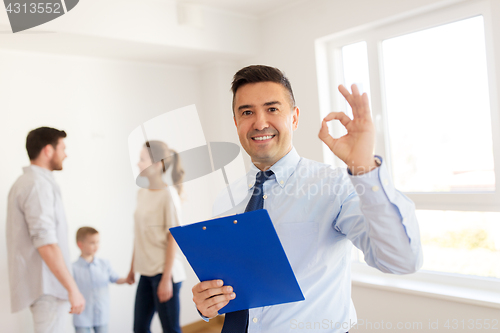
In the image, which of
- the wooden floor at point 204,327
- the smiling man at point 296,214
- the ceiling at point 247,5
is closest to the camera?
the smiling man at point 296,214

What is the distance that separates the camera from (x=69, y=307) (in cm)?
223

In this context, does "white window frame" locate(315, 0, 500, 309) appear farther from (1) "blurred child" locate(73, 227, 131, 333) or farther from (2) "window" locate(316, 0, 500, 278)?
(1) "blurred child" locate(73, 227, 131, 333)

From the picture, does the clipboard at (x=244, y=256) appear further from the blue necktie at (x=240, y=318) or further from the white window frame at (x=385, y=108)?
the white window frame at (x=385, y=108)

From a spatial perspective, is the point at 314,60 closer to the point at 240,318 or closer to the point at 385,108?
the point at 385,108

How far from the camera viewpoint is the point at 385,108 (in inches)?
105

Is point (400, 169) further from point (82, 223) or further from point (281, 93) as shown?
point (82, 223)

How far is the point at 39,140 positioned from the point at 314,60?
1911mm

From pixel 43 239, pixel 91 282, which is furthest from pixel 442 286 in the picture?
pixel 43 239

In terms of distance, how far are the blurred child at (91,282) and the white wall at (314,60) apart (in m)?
1.65

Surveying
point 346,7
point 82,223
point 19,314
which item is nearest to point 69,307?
point 19,314

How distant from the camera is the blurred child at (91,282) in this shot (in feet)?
8.24

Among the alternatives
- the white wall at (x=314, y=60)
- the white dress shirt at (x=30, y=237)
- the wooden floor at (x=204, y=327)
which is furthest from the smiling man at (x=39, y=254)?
the white wall at (x=314, y=60)

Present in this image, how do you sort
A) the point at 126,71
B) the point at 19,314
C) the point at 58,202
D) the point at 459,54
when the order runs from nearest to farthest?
the point at 58,202 → the point at 459,54 → the point at 19,314 → the point at 126,71

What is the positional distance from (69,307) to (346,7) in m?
2.58
